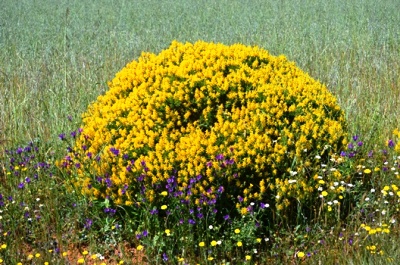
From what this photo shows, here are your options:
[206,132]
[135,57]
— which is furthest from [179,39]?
[206,132]

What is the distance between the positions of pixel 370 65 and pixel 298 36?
6.50ft

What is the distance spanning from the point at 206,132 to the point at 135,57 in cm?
477

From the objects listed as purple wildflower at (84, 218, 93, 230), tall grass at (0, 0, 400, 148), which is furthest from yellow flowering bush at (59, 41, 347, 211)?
tall grass at (0, 0, 400, 148)

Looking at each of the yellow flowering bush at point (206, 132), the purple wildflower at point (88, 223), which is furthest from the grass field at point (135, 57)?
the yellow flowering bush at point (206, 132)

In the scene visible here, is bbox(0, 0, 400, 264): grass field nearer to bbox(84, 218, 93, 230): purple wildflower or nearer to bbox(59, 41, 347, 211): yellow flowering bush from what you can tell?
bbox(84, 218, 93, 230): purple wildflower

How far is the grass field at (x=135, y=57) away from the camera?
3.43 metres

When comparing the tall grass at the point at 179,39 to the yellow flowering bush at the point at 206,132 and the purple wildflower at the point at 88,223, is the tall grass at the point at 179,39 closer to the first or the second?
the yellow flowering bush at the point at 206,132

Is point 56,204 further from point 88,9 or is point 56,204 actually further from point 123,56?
point 88,9

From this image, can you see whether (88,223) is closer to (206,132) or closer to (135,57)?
(206,132)

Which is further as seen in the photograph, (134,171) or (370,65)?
(370,65)

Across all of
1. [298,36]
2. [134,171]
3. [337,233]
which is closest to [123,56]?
[298,36]

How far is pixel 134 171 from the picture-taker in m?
3.50

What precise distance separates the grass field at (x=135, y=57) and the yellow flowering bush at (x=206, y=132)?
0.30m

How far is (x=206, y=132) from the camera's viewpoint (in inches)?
141
